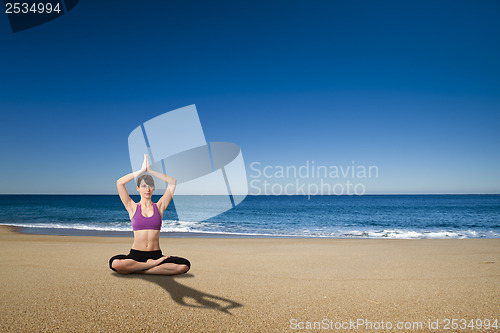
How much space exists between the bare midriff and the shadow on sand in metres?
Answer: 0.58

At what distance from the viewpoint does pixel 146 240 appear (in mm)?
4129

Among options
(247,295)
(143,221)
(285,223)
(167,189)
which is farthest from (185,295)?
(285,223)

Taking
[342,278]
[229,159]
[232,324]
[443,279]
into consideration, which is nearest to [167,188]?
[232,324]

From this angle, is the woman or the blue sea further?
the blue sea

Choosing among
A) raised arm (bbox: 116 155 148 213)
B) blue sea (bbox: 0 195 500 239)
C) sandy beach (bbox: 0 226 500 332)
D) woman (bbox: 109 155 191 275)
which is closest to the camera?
sandy beach (bbox: 0 226 500 332)

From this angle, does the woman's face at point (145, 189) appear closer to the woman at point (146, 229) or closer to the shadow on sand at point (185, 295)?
the woman at point (146, 229)

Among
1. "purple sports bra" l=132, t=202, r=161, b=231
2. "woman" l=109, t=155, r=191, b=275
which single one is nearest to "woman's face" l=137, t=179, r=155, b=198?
"woman" l=109, t=155, r=191, b=275

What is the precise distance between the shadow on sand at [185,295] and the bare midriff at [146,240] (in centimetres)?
58

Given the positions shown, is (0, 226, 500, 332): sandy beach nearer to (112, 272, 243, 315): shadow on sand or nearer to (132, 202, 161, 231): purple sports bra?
(112, 272, 243, 315): shadow on sand

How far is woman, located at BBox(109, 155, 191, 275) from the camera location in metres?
4.00

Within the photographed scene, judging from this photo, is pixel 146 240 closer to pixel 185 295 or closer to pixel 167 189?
pixel 167 189

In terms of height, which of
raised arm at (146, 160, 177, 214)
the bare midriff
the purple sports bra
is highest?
raised arm at (146, 160, 177, 214)

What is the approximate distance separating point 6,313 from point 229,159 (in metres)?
6.71

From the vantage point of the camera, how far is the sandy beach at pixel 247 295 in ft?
10.1
